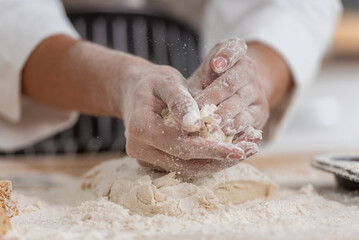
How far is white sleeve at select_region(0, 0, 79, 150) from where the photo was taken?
100 cm

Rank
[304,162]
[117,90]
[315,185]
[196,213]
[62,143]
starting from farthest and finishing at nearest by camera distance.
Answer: [62,143] < [304,162] < [315,185] < [117,90] < [196,213]

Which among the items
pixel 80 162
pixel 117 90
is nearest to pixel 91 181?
pixel 117 90

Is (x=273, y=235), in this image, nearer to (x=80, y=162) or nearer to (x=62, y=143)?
(x=80, y=162)

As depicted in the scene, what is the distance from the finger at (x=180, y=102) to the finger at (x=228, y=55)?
59 millimetres

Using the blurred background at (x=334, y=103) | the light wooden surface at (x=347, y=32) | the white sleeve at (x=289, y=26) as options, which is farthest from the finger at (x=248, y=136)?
the light wooden surface at (x=347, y=32)

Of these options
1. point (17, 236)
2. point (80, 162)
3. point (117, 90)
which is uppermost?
point (117, 90)

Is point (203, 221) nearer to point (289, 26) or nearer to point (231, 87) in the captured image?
point (231, 87)

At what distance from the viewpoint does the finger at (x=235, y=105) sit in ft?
1.97

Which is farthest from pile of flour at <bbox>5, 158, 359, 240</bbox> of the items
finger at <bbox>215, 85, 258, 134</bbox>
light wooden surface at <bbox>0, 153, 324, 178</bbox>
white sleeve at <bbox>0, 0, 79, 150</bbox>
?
light wooden surface at <bbox>0, 153, 324, 178</bbox>

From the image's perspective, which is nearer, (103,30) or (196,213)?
(196,213)

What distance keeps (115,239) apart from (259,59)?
1.95ft

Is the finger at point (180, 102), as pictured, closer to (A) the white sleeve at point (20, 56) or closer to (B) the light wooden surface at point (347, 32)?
(A) the white sleeve at point (20, 56)

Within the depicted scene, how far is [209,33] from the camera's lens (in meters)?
1.37

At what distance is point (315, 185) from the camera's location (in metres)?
0.88
